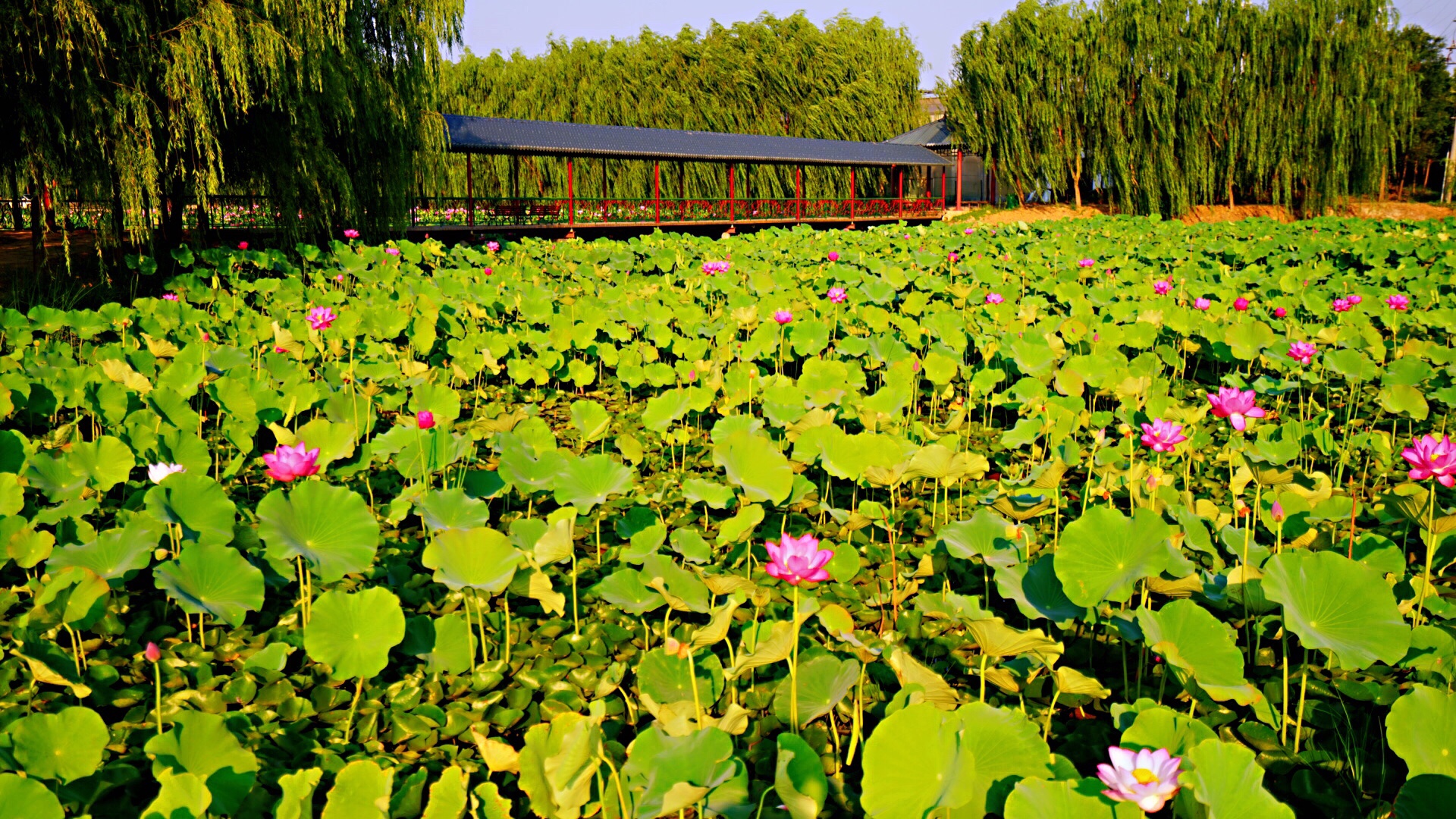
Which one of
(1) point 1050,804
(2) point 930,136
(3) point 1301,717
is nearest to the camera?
(1) point 1050,804

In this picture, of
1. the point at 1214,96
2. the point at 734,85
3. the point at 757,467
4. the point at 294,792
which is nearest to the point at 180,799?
the point at 294,792

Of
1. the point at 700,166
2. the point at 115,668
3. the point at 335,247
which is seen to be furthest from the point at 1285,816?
the point at 700,166

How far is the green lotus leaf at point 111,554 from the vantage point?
1669mm

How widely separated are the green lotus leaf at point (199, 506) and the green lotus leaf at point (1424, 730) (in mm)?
1974

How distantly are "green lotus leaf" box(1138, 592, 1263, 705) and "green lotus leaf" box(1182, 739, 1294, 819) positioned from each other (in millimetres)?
276

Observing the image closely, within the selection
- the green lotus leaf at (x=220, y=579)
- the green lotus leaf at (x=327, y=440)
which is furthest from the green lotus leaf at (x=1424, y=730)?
the green lotus leaf at (x=327, y=440)

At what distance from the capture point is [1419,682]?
1552mm

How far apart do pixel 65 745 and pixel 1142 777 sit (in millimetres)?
1322

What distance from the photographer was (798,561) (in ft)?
4.38

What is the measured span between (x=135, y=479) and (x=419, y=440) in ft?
3.12

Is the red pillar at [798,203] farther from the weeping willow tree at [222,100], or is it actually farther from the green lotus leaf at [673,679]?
the green lotus leaf at [673,679]

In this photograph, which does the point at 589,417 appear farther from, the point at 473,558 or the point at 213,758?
the point at 213,758

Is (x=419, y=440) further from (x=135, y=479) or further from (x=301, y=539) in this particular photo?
(x=135, y=479)

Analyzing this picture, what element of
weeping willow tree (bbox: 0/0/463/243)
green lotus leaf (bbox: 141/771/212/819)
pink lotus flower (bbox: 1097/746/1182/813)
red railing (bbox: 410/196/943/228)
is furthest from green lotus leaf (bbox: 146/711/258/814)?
red railing (bbox: 410/196/943/228)
